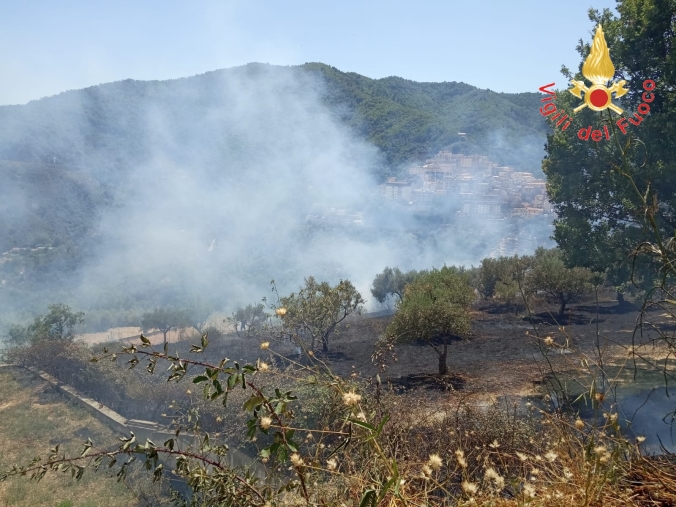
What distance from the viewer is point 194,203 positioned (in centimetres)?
6009

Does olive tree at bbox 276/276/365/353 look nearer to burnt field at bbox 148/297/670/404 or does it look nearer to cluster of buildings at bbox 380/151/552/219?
burnt field at bbox 148/297/670/404

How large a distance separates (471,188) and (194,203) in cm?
3200

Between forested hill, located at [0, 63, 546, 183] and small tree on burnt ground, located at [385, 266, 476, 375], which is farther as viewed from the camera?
forested hill, located at [0, 63, 546, 183]

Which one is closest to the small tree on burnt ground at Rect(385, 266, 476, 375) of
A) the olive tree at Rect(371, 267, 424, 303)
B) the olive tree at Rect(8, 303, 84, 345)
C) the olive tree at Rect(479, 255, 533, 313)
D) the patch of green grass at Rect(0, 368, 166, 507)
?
the olive tree at Rect(479, 255, 533, 313)

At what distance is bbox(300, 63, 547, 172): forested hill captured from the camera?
200 ft

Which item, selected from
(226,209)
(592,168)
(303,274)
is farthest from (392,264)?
(592,168)

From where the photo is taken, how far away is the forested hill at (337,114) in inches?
2418

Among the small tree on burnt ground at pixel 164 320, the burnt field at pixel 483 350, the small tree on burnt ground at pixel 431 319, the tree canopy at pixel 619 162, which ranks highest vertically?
the tree canopy at pixel 619 162

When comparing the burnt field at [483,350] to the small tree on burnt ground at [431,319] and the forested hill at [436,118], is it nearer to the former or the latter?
the small tree on burnt ground at [431,319]

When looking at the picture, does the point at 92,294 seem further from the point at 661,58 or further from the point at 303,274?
the point at 661,58

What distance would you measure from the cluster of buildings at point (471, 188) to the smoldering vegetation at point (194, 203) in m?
1.55

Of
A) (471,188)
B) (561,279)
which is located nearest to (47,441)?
(561,279)

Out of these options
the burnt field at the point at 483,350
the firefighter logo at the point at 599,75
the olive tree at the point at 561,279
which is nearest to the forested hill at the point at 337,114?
the burnt field at the point at 483,350

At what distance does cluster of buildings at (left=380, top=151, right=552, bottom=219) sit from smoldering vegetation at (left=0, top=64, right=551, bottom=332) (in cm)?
155
